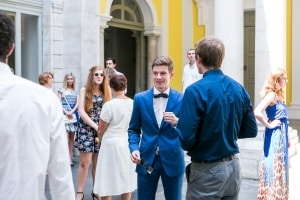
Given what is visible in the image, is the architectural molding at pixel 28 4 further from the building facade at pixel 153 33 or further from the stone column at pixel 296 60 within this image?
the stone column at pixel 296 60

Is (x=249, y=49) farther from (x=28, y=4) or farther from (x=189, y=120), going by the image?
(x=189, y=120)

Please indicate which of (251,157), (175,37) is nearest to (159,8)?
(175,37)

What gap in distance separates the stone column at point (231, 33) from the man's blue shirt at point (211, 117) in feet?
17.4

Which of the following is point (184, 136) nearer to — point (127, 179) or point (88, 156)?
point (127, 179)

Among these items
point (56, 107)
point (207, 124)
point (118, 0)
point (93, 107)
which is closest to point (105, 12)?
point (118, 0)

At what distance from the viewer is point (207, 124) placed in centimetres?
306

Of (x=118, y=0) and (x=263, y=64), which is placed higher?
(x=118, y=0)

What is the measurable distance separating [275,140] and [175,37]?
9.01 m

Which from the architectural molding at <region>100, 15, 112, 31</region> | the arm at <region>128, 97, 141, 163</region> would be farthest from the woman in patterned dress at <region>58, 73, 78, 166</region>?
the arm at <region>128, 97, 141, 163</region>

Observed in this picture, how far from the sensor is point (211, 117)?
3.05m

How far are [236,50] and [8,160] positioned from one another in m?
6.77

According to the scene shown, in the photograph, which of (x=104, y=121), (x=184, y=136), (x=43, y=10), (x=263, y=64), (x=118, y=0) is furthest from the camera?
(x=118, y=0)

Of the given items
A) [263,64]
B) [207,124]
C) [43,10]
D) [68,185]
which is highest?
[43,10]

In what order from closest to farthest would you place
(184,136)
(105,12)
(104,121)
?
(184,136) → (104,121) → (105,12)
